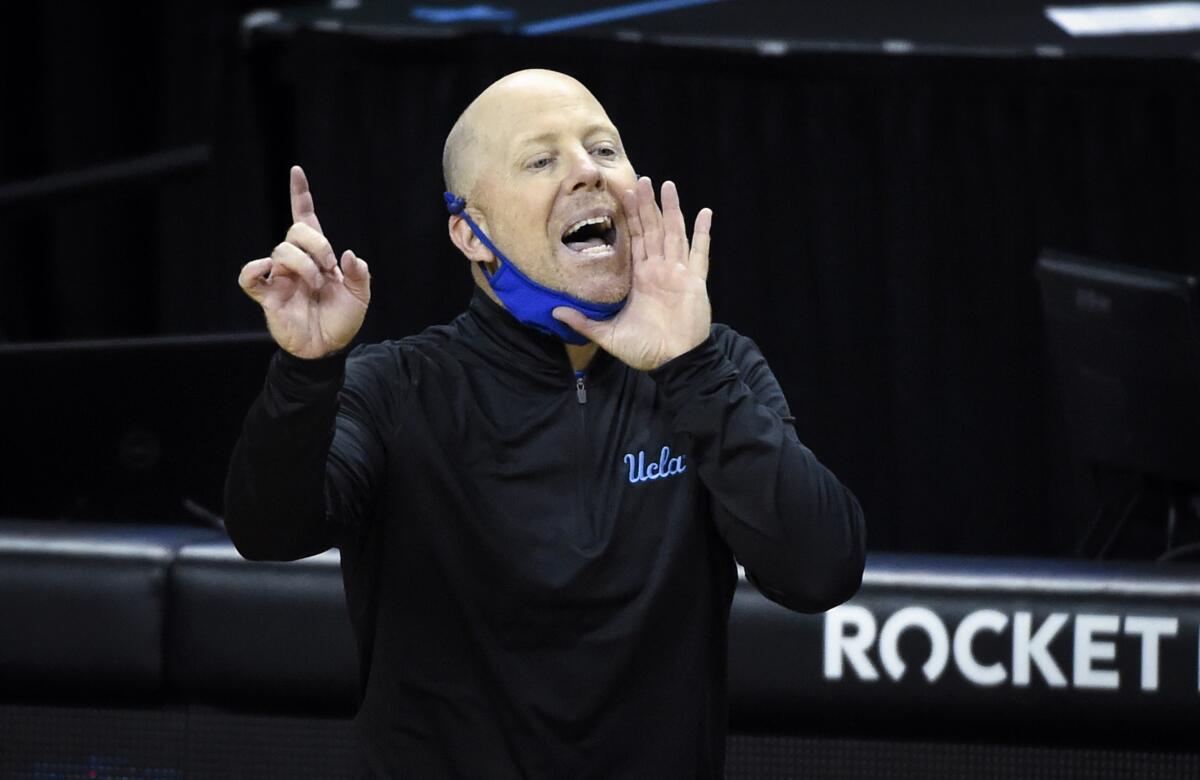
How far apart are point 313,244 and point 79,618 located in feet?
3.53

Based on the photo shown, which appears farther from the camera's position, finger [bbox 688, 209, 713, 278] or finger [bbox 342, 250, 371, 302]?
finger [bbox 688, 209, 713, 278]

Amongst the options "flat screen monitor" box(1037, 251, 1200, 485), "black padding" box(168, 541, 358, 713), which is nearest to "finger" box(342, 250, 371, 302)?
"black padding" box(168, 541, 358, 713)

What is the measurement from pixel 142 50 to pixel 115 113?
21 centimetres

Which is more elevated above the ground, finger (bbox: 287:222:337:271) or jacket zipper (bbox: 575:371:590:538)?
finger (bbox: 287:222:337:271)

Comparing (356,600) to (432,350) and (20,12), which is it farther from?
(20,12)

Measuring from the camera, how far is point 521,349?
1712mm

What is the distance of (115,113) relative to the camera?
5.11 m

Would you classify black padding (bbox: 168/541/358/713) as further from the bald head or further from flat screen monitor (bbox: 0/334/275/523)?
the bald head

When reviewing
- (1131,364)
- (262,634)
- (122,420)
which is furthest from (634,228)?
(1131,364)

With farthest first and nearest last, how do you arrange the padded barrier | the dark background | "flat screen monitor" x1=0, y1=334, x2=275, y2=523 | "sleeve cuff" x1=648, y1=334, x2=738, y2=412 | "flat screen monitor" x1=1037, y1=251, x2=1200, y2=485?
the dark background < "flat screen monitor" x1=1037, y1=251, x2=1200, y2=485 < "flat screen monitor" x1=0, y1=334, x2=275, y2=523 < the padded barrier < "sleeve cuff" x1=648, y1=334, x2=738, y2=412

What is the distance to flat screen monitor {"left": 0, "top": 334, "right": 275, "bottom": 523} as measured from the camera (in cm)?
259

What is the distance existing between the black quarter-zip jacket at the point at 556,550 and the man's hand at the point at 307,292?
37 mm

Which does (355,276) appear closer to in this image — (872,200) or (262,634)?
(262,634)

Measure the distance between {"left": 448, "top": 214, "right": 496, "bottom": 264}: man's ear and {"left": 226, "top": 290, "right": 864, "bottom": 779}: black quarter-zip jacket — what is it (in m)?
0.10
